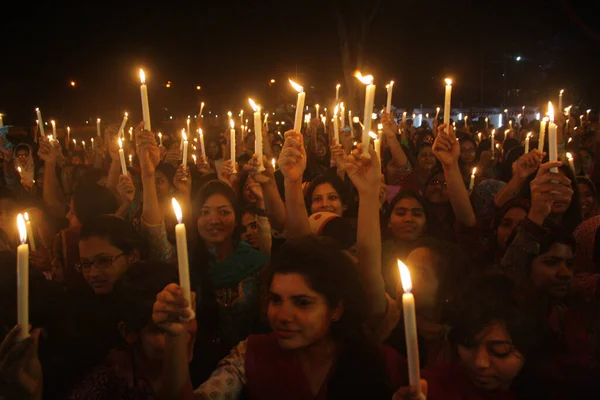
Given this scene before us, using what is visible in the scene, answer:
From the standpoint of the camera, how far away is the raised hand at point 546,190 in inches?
114

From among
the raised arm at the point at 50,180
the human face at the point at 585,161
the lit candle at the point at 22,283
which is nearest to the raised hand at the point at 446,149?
the lit candle at the point at 22,283

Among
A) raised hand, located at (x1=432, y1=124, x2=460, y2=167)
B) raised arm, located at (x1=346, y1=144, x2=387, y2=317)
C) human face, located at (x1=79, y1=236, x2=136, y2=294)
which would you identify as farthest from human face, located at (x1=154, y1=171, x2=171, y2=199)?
raised arm, located at (x1=346, y1=144, x2=387, y2=317)

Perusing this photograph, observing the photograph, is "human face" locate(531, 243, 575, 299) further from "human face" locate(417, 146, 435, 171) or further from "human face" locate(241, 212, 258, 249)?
"human face" locate(417, 146, 435, 171)

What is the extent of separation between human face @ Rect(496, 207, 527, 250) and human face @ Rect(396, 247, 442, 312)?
1.00m

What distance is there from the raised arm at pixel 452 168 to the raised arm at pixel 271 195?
1171 mm

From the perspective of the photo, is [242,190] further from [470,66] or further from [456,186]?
[470,66]

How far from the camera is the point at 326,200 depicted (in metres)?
4.11

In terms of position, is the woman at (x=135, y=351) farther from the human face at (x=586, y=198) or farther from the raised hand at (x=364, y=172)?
the human face at (x=586, y=198)

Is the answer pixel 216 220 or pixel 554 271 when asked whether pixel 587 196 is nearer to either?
pixel 554 271

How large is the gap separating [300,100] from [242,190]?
1.88 metres

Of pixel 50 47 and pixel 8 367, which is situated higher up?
pixel 50 47

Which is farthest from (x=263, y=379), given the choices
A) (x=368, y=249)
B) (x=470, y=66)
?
(x=470, y=66)

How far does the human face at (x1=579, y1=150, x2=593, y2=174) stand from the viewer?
20.7ft

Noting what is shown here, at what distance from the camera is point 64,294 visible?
286 centimetres
